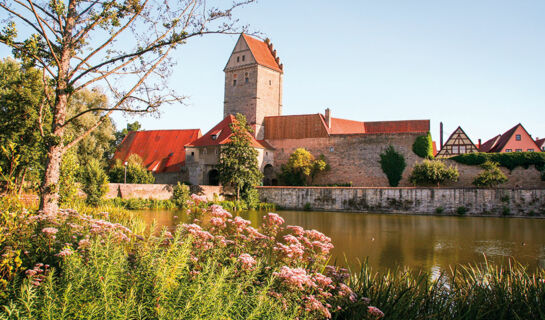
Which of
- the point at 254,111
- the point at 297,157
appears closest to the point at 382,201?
the point at 297,157

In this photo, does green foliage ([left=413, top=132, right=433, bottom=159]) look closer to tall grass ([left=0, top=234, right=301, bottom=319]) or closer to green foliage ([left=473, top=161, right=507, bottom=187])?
green foliage ([left=473, top=161, right=507, bottom=187])

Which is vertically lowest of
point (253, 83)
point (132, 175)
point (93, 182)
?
point (93, 182)

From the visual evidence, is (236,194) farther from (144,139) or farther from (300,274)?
(300,274)

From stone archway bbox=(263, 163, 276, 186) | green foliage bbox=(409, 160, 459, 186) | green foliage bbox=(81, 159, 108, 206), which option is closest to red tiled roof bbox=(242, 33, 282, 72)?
stone archway bbox=(263, 163, 276, 186)

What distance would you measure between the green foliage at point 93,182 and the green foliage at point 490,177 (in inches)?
1084

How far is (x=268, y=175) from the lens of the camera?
1678 inches

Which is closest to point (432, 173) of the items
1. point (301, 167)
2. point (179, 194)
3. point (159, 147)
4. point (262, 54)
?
point (301, 167)

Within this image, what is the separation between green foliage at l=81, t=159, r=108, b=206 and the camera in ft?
72.7

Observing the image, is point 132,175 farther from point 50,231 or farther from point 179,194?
point 50,231

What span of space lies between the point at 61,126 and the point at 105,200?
60.3 feet

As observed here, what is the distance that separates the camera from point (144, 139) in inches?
1726

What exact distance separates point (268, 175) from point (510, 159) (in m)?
21.6

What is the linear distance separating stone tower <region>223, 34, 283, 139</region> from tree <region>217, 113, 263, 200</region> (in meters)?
9.18

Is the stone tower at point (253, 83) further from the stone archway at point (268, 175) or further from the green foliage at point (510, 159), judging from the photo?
the green foliage at point (510, 159)
